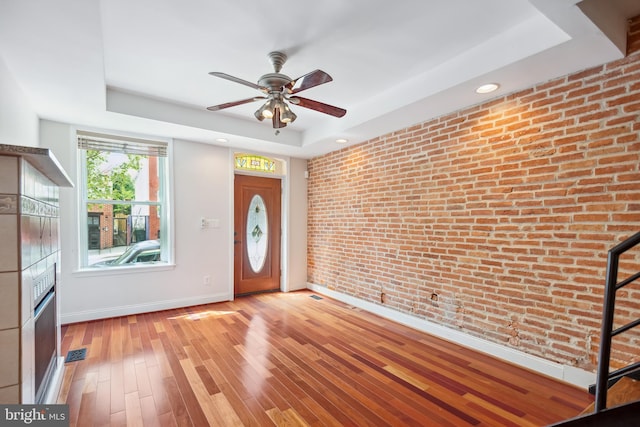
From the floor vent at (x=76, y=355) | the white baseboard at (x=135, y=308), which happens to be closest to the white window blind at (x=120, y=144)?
the white baseboard at (x=135, y=308)

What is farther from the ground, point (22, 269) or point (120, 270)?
point (22, 269)

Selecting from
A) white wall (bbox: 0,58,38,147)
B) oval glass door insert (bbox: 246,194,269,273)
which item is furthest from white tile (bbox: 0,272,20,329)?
oval glass door insert (bbox: 246,194,269,273)

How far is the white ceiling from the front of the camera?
1818 millimetres

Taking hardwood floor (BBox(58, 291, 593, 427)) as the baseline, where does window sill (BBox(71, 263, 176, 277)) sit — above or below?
above

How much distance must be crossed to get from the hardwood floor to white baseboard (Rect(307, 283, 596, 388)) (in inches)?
3.0

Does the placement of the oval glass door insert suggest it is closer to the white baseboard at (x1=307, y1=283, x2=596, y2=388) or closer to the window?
the window

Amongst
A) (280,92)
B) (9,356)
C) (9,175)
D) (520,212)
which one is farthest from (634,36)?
(9,356)

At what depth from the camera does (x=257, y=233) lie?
509 cm

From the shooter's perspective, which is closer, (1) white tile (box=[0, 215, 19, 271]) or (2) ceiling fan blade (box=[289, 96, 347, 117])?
(1) white tile (box=[0, 215, 19, 271])

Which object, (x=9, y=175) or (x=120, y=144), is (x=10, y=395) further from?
(x=120, y=144)

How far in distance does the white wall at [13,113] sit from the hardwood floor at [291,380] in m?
2.04

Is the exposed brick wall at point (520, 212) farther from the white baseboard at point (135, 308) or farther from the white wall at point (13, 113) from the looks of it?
the white wall at point (13, 113)

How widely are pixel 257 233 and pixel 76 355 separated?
2.85 meters

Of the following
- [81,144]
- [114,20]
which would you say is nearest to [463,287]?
[114,20]
